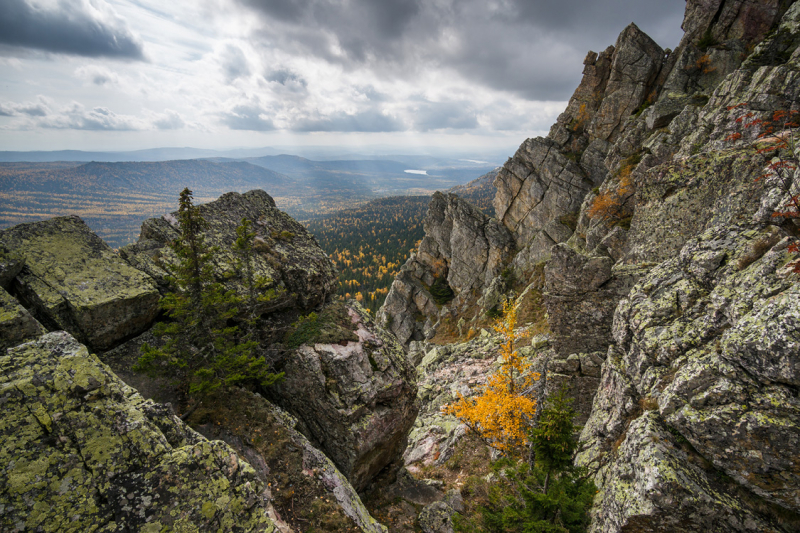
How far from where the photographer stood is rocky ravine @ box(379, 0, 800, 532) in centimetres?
746

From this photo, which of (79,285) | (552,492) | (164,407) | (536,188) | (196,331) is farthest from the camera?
(536,188)

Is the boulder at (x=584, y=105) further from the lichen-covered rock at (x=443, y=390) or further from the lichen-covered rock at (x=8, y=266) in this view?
the lichen-covered rock at (x=8, y=266)

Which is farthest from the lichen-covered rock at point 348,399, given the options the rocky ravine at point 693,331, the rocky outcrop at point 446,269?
the rocky outcrop at point 446,269

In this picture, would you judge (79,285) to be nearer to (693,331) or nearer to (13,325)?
(13,325)

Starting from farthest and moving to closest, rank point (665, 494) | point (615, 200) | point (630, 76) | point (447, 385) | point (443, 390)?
point (630, 76), point (615, 200), point (447, 385), point (443, 390), point (665, 494)

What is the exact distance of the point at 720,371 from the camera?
8258 millimetres

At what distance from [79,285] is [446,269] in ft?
214

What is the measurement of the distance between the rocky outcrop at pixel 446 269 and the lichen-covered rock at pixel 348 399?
146ft

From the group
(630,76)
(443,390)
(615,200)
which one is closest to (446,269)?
(615,200)

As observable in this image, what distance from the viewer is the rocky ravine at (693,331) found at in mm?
7465

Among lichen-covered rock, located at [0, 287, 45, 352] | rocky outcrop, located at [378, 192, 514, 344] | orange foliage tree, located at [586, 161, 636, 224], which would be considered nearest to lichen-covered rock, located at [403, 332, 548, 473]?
orange foliage tree, located at [586, 161, 636, 224]

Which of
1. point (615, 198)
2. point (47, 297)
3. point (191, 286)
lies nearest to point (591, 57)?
point (615, 198)

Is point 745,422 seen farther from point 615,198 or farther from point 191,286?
point 615,198

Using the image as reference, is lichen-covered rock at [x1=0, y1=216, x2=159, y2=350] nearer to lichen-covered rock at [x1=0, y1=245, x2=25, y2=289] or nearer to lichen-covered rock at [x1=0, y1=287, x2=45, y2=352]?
lichen-covered rock at [x1=0, y1=245, x2=25, y2=289]
